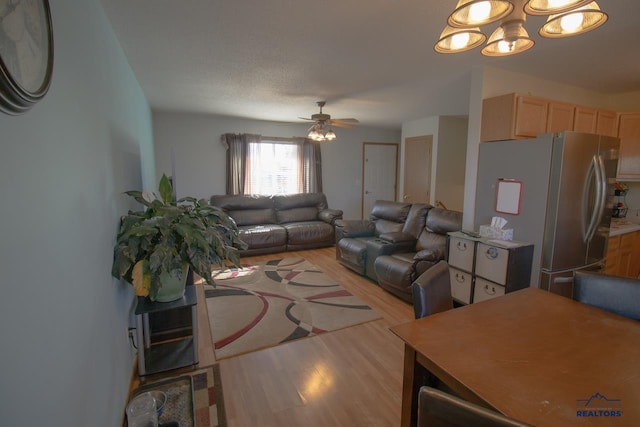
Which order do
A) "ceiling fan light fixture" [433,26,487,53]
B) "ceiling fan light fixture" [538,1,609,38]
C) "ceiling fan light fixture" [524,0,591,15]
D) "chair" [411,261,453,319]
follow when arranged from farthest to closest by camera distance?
1. "chair" [411,261,453,319]
2. "ceiling fan light fixture" [433,26,487,53]
3. "ceiling fan light fixture" [538,1,609,38]
4. "ceiling fan light fixture" [524,0,591,15]

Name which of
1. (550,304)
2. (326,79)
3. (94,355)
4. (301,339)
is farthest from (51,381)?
(326,79)

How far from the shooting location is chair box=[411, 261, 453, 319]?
142 centimetres

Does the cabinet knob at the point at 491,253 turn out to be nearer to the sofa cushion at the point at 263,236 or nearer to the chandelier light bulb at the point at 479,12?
the chandelier light bulb at the point at 479,12

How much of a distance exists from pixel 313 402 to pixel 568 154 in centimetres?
270

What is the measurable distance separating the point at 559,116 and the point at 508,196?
3.49 ft

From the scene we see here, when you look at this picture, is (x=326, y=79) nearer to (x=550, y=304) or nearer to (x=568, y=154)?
(x=568, y=154)

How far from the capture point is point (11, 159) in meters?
0.73

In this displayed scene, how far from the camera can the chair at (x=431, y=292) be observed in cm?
142

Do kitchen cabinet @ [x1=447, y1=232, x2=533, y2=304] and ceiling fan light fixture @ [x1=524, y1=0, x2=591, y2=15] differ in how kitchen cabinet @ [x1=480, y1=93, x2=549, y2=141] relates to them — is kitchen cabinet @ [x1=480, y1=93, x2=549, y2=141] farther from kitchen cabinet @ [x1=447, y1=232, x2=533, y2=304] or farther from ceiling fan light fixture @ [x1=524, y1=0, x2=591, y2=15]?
ceiling fan light fixture @ [x1=524, y1=0, x2=591, y2=15]

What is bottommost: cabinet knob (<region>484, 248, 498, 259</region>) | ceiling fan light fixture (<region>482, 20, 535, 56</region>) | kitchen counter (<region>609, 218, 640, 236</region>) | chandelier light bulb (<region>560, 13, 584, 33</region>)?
cabinet knob (<region>484, 248, 498, 259</region>)

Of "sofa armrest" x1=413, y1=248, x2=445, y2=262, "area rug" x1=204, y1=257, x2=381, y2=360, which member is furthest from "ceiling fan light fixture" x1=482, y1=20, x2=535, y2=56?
"area rug" x1=204, y1=257, x2=381, y2=360

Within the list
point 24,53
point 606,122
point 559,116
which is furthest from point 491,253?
point 24,53

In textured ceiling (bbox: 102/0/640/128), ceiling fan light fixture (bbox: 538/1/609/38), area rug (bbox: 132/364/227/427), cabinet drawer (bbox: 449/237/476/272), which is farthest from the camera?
cabinet drawer (bbox: 449/237/476/272)

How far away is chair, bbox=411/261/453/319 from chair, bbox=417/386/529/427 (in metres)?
0.69
